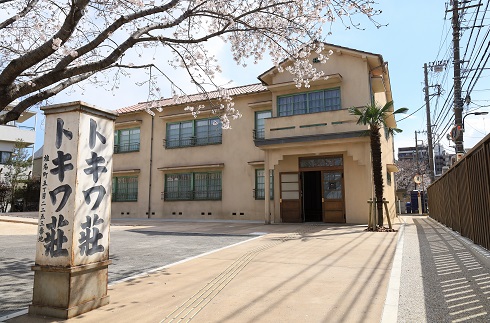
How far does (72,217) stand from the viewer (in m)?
3.64

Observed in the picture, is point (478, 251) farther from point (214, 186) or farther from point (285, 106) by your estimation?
point (214, 186)

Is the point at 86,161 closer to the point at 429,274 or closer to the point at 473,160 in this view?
the point at 429,274

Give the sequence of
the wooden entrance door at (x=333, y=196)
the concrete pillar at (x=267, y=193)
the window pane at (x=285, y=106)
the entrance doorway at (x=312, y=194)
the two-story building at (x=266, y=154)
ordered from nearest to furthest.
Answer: the two-story building at (x=266, y=154), the wooden entrance door at (x=333, y=196), the concrete pillar at (x=267, y=193), the window pane at (x=285, y=106), the entrance doorway at (x=312, y=194)

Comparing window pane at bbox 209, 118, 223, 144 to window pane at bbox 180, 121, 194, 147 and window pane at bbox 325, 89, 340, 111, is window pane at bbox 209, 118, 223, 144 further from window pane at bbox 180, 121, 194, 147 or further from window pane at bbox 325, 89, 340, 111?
window pane at bbox 325, 89, 340, 111

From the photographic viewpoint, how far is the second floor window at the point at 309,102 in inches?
604

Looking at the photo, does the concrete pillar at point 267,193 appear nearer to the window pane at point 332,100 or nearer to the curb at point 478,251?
the window pane at point 332,100

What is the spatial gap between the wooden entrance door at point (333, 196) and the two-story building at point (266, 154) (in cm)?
4

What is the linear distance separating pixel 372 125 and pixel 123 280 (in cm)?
998

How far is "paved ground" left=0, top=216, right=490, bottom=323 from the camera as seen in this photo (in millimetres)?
3605

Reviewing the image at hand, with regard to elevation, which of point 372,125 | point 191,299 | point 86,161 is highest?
point 372,125

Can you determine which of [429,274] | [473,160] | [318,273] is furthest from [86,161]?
[473,160]

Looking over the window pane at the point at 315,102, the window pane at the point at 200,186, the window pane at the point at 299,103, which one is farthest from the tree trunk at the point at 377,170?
the window pane at the point at 200,186

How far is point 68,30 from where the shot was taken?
5.54 m

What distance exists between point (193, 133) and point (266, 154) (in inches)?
225
